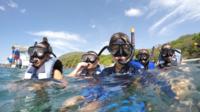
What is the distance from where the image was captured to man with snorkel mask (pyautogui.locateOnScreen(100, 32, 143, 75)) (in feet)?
17.6

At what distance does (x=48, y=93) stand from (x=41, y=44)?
139 centimetres

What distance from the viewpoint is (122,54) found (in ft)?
17.6

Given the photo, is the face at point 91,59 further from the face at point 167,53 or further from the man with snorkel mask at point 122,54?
the face at point 167,53

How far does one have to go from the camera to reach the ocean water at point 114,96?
Result: 401 cm

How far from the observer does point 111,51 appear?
544 cm

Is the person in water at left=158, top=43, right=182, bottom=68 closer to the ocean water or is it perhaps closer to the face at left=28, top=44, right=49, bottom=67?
the ocean water

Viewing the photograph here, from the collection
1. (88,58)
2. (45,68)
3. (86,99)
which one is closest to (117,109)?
(86,99)

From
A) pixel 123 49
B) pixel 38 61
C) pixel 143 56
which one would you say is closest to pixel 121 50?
pixel 123 49

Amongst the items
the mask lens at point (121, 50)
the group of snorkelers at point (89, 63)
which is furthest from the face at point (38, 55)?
the mask lens at point (121, 50)

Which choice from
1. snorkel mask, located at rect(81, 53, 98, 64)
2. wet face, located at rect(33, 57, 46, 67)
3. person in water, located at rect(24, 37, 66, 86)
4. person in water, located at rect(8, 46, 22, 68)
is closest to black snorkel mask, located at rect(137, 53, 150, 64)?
snorkel mask, located at rect(81, 53, 98, 64)

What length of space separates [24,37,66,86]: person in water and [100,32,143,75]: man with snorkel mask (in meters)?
1.20

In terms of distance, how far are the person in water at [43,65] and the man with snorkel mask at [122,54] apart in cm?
120

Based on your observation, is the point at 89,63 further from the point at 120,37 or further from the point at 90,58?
the point at 120,37

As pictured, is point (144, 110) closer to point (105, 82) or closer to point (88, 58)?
point (105, 82)
